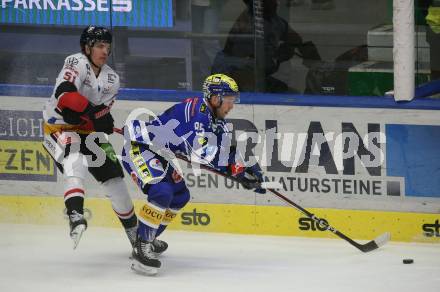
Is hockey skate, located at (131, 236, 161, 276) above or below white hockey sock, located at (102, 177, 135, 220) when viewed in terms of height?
below

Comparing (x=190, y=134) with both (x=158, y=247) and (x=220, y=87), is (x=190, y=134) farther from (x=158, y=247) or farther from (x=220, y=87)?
(x=158, y=247)

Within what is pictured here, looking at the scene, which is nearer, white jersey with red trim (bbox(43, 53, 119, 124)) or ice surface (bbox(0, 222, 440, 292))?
ice surface (bbox(0, 222, 440, 292))

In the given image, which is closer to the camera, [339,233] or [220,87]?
[220,87]

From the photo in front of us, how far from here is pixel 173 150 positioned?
6.91m

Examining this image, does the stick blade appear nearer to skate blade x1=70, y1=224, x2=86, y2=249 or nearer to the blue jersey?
the blue jersey

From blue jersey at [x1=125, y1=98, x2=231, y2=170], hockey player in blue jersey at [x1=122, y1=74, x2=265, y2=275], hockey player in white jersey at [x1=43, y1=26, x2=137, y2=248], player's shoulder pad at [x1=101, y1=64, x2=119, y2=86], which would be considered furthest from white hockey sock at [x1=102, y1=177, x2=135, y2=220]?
player's shoulder pad at [x1=101, y1=64, x2=119, y2=86]

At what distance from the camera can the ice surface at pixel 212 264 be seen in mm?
6609

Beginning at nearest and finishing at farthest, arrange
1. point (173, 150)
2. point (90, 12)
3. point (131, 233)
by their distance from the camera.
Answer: point (173, 150) → point (131, 233) → point (90, 12)

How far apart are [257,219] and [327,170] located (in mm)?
544

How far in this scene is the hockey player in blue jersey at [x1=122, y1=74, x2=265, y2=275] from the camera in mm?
6738

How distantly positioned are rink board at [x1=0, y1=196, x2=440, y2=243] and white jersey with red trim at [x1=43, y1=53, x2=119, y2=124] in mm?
1071

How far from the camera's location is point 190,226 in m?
7.89

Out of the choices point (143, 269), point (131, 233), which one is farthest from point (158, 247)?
point (143, 269)

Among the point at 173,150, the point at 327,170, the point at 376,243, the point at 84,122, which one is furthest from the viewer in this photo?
the point at 327,170
